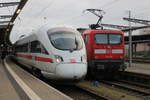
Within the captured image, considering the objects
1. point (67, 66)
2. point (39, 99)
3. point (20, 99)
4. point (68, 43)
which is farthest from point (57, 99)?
point (68, 43)

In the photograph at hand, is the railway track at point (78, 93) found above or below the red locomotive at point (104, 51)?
below

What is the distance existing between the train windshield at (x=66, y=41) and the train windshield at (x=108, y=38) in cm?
342

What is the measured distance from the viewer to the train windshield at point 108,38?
15.8 m

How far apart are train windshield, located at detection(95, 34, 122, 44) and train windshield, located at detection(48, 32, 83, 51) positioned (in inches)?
134

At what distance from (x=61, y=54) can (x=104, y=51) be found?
15.8 ft

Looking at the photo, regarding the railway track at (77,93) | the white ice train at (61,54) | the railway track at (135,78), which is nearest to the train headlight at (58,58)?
the white ice train at (61,54)

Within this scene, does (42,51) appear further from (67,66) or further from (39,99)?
(39,99)

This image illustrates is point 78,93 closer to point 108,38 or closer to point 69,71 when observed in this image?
point 69,71

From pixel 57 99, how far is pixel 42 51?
512 centimetres

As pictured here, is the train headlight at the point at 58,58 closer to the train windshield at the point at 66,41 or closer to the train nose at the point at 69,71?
the train nose at the point at 69,71

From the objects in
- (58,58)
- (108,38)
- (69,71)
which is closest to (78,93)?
(69,71)

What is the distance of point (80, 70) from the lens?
11.3 metres

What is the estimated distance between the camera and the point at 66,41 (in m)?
12.1

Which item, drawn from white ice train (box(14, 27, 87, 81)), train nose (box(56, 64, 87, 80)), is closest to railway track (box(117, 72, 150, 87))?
white ice train (box(14, 27, 87, 81))
